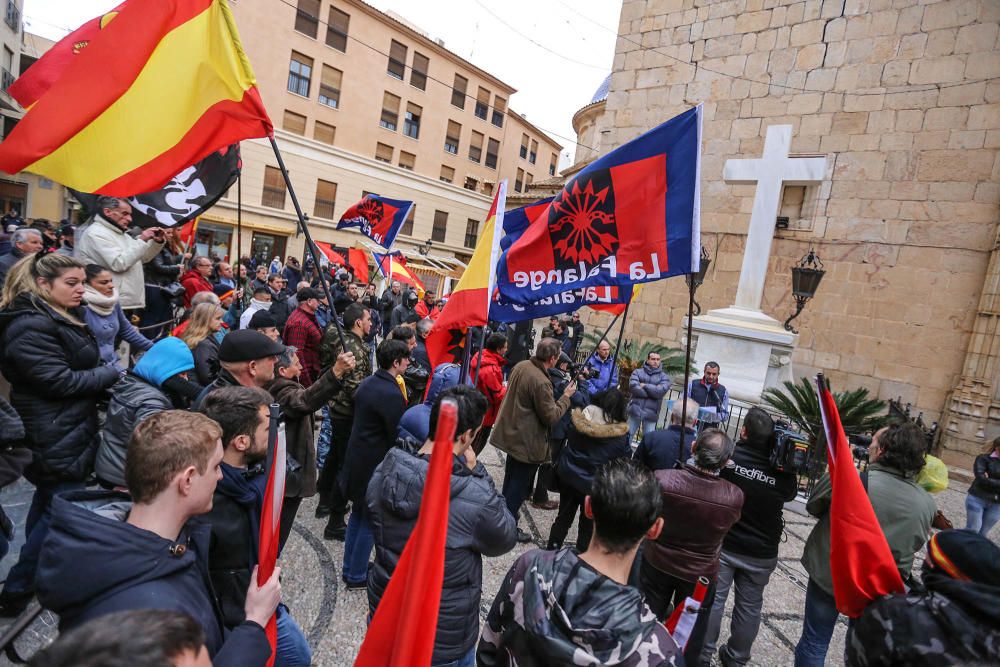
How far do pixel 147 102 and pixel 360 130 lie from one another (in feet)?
93.1

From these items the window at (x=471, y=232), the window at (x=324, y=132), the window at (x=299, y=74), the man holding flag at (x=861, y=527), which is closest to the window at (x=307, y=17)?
the window at (x=299, y=74)

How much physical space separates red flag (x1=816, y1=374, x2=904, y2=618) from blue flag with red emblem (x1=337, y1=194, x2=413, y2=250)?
28.2 feet

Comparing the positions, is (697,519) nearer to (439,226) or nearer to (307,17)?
(307,17)

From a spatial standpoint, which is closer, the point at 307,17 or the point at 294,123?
the point at 307,17

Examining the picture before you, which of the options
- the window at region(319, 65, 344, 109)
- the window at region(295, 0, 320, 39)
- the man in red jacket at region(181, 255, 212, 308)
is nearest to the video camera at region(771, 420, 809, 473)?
the man in red jacket at region(181, 255, 212, 308)

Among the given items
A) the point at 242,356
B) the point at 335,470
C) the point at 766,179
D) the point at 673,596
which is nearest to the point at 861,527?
the point at 673,596

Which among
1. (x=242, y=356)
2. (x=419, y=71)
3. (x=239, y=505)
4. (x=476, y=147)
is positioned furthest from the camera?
(x=476, y=147)

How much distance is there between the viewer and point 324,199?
90.3 feet

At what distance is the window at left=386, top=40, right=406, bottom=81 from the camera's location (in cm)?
2961

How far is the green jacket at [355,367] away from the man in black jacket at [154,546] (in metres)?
2.19

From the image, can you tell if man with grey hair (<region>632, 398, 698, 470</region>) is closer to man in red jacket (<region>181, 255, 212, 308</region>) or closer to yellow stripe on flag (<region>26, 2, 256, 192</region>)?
yellow stripe on flag (<region>26, 2, 256, 192</region>)

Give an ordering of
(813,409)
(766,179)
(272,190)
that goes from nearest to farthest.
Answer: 1. (813,409)
2. (766,179)
3. (272,190)

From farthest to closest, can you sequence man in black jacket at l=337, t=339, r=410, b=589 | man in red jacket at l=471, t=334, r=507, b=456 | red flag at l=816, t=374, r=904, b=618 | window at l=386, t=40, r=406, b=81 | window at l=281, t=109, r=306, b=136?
window at l=386, t=40, r=406, b=81, window at l=281, t=109, r=306, b=136, man in red jacket at l=471, t=334, r=507, b=456, man in black jacket at l=337, t=339, r=410, b=589, red flag at l=816, t=374, r=904, b=618

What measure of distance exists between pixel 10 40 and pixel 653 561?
40.3 meters
